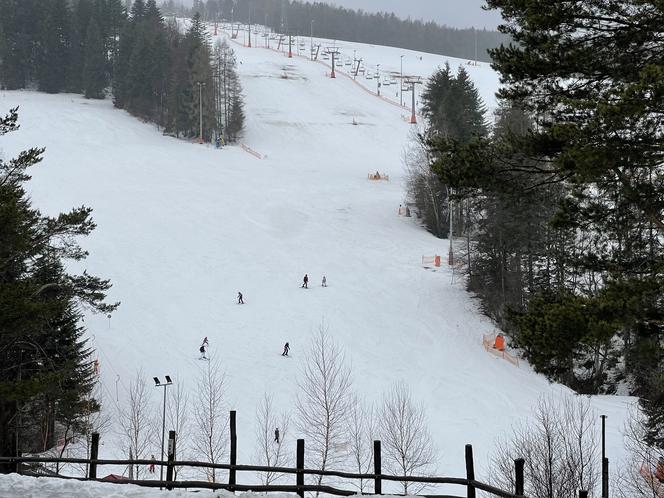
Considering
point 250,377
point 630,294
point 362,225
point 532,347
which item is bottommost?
point 250,377

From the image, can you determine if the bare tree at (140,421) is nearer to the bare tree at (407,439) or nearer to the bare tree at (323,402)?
the bare tree at (323,402)

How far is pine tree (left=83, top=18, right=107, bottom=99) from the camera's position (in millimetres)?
89875

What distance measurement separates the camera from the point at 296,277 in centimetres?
4106

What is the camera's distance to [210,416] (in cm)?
2139

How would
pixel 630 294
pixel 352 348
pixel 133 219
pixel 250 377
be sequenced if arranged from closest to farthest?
pixel 630 294 < pixel 250 377 < pixel 352 348 < pixel 133 219

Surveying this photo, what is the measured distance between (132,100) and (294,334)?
61721 mm

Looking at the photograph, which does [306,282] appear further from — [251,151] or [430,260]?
[251,151]

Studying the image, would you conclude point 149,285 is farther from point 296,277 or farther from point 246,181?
point 246,181

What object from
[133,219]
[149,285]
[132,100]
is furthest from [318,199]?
[132,100]

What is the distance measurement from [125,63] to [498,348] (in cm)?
7065

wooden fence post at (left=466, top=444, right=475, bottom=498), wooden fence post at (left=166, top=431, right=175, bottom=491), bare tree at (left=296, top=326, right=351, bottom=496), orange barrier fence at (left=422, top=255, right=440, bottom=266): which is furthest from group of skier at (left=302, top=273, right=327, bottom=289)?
wooden fence post at (left=466, top=444, right=475, bottom=498)

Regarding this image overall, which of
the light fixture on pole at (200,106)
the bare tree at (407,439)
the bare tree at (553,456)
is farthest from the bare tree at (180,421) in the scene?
the light fixture on pole at (200,106)

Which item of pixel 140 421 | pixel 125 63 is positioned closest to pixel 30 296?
pixel 140 421

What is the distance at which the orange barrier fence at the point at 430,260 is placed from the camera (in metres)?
43.8
